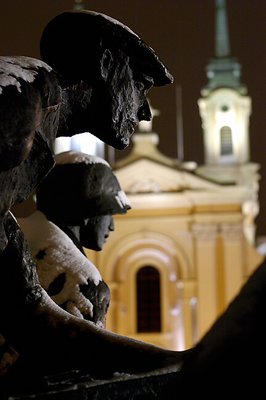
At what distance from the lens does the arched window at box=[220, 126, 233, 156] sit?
2684 cm

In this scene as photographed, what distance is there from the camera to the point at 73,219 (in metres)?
2.54

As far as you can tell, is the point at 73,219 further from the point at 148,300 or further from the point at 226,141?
the point at 226,141

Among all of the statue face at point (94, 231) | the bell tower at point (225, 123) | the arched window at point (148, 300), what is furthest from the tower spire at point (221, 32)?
the statue face at point (94, 231)

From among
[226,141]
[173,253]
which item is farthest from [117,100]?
[226,141]

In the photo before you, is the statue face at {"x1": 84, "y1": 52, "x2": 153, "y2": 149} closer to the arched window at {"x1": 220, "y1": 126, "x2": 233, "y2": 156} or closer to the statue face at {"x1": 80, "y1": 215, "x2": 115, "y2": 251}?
the statue face at {"x1": 80, "y1": 215, "x2": 115, "y2": 251}

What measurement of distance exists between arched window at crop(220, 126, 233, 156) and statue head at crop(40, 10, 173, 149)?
25.1 m

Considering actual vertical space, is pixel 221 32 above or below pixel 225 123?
above

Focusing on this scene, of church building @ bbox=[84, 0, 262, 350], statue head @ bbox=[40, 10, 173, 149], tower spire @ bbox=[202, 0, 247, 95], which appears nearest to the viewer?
statue head @ bbox=[40, 10, 173, 149]

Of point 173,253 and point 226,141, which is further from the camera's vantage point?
point 226,141

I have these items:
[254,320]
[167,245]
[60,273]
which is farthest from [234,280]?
[254,320]

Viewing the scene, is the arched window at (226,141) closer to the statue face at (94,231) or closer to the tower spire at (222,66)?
the tower spire at (222,66)

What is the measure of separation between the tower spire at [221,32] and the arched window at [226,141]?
13.3 feet

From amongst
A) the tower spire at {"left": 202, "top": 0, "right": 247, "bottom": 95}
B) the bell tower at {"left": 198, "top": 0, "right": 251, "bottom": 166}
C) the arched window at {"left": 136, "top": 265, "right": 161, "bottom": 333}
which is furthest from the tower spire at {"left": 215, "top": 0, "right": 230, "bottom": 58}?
the arched window at {"left": 136, "top": 265, "right": 161, "bottom": 333}

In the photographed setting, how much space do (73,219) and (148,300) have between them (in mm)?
19193
